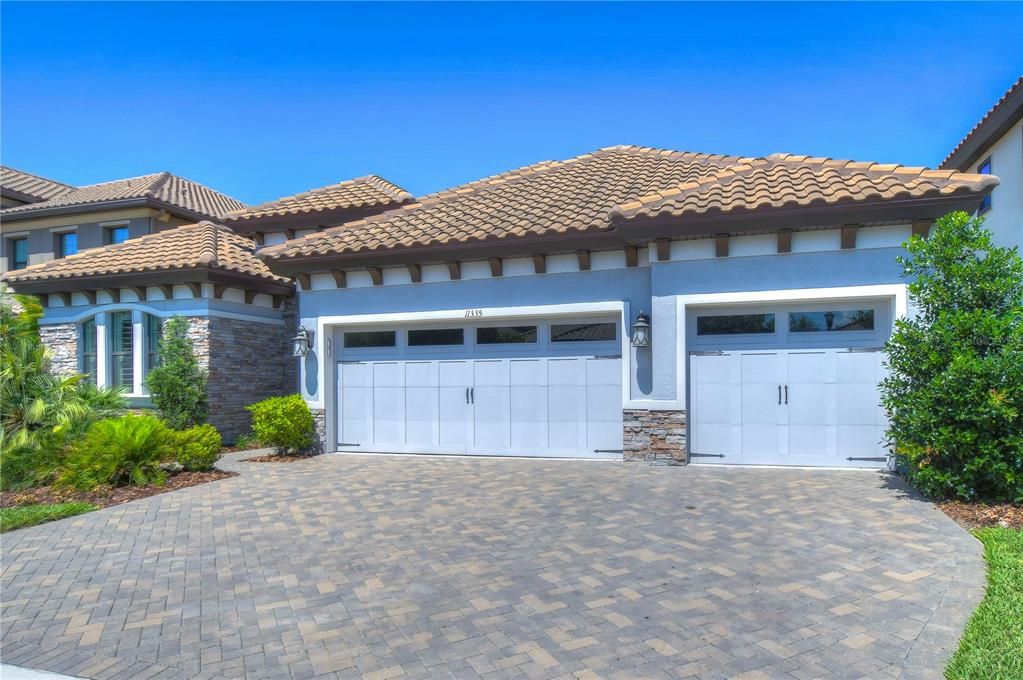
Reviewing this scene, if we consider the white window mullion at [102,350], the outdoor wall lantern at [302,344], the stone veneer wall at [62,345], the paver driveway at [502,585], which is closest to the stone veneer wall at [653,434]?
the paver driveway at [502,585]

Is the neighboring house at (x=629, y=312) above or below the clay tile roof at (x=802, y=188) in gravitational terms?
below

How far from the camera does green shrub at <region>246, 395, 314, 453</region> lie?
11102 mm

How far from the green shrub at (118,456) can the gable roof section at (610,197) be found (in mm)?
4108

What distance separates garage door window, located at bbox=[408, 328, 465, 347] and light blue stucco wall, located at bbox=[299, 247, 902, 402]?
1.63 ft

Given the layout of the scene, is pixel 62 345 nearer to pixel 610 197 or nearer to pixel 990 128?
pixel 610 197

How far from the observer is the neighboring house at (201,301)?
1305 centimetres

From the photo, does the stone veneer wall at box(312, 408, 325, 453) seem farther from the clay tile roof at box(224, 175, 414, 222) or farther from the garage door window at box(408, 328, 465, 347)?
the clay tile roof at box(224, 175, 414, 222)

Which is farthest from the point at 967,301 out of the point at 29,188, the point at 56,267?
the point at 29,188

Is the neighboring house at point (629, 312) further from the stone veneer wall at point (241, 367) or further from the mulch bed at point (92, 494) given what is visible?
the mulch bed at point (92, 494)

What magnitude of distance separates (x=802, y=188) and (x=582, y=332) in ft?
14.1

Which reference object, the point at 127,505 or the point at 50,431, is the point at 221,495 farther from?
the point at 50,431

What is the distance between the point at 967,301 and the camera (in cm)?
729

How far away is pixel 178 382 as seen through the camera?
488 inches

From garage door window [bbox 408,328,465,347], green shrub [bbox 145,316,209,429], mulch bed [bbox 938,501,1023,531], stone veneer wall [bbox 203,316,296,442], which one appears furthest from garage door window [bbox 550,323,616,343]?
green shrub [bbox 145,316,209,429]
